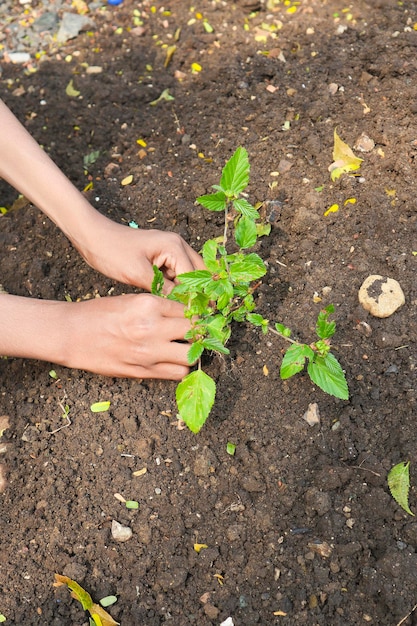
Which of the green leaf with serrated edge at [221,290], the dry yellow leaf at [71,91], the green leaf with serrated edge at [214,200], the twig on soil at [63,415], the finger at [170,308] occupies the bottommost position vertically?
the twig on soil at [63,415]

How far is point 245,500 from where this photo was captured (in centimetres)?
191

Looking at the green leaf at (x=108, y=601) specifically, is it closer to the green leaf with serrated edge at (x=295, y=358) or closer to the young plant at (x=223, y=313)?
the young plant at (x=223, y=313)

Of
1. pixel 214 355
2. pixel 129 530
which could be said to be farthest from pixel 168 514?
pixel 214 355

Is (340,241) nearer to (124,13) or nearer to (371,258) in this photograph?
(371,258)

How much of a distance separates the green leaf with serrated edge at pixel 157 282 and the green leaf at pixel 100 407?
0.38m

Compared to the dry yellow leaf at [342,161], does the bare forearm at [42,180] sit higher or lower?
higher

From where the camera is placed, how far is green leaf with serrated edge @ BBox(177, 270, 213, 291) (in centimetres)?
177

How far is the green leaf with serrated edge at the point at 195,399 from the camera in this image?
5.75ft

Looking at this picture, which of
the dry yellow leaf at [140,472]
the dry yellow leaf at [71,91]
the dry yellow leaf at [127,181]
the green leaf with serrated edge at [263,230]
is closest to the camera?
the dry yellow leaf at [140,472]

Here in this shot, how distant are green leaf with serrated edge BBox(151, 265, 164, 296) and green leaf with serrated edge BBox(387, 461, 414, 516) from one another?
77cm

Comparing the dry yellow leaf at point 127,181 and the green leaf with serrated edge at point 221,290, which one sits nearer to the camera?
the green leaf with serrated edge at point 221,290

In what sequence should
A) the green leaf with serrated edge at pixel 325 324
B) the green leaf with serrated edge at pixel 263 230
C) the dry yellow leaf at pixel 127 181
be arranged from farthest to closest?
the dry yellow leaf at pixel 127 181 → the green leaf with serrated edge at pixel 263 230 → the green leaf with serrated edge at pixel 325 324

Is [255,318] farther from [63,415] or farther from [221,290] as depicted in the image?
[63,415]

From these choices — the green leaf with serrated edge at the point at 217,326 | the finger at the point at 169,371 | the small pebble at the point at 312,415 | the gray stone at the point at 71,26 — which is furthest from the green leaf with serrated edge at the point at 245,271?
the gray stone at the point at 71,26
